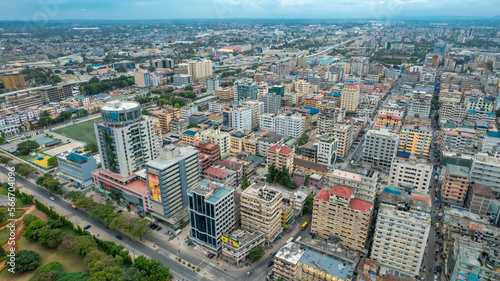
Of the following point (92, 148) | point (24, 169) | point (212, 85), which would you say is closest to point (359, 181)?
point (92, 148)

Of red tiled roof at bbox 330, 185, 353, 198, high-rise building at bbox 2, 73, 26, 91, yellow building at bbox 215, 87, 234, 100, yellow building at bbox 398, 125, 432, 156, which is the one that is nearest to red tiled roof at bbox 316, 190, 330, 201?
red tiled roof at bbox 330, 185, 353, 198

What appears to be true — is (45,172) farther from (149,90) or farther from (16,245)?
(149,90)

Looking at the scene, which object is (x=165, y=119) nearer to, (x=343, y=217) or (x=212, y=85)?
(x=212, y=85)

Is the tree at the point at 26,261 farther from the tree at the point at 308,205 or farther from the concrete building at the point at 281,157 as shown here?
the concrete building at the point at 281,157

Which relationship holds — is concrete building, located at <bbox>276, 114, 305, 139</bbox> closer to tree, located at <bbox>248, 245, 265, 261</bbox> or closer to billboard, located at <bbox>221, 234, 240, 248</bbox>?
tree, located at <bbox>248, 245, 265, 261</bbox>

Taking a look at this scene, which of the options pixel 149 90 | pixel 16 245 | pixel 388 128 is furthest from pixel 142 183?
pixel 149 90
